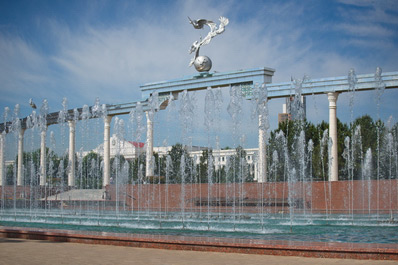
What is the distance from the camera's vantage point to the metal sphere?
23.3 metres

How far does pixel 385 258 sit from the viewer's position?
6691mm

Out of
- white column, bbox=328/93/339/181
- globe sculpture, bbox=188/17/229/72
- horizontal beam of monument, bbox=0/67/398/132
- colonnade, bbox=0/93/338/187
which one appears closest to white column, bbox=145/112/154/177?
colonnade, bbox=0/93/338/187

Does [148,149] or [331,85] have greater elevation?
[331,85]

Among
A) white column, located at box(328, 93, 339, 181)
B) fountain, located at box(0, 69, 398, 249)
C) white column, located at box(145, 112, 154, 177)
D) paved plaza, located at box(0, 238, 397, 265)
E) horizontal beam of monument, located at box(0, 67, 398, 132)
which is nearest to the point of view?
paved plaza, located at box(0, 238, 397, 265)

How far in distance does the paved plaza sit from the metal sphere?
15.8 metres

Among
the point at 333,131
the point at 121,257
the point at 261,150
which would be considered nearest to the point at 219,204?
the point at 261,150

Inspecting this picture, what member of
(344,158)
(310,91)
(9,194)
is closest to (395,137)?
(344,158)

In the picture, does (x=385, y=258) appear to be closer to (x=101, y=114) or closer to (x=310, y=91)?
(x=310, y=91)

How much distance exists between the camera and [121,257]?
23.7 ft

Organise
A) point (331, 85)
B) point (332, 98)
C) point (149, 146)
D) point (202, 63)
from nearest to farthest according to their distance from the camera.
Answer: point (331, 85), point (332, 98), point (202, 63), point (149, 146)

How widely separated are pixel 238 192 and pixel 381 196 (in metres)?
5.75

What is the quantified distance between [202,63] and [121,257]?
16877mm

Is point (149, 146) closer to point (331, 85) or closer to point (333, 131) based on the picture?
point (333, 131)

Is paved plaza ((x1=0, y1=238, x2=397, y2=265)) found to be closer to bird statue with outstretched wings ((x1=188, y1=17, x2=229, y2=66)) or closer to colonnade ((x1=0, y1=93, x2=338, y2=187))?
colonnade ((x1=0, y1=93, x2=338, y2=187))
